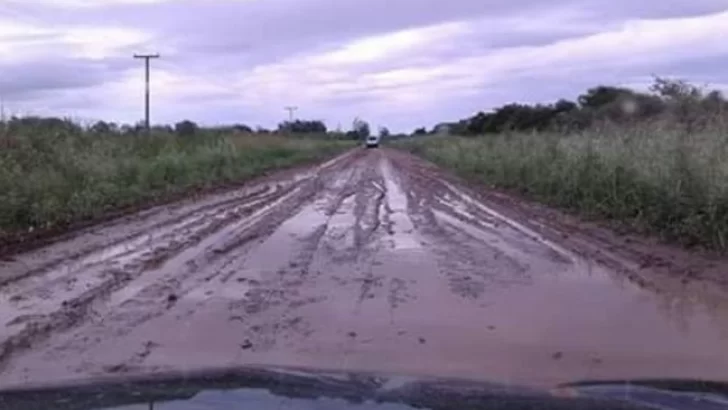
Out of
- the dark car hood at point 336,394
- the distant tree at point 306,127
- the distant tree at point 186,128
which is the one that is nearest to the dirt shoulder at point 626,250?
the dark car hood at point 336,394

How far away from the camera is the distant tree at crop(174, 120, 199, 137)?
4878cm

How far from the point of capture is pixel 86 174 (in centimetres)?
2294

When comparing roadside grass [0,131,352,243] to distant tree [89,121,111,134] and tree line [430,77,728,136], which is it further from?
tree line [430,77,728,136]

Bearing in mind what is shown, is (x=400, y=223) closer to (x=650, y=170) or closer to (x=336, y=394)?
(x=650, y=170)

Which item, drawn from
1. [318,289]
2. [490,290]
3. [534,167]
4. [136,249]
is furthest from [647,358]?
[534,167]

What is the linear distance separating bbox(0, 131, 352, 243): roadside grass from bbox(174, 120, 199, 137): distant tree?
8.79m

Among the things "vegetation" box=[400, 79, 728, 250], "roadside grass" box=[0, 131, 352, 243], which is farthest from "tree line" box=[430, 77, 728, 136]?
"roadside grass" box=[0, 131, 352, 243]

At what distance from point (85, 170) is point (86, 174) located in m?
0.20

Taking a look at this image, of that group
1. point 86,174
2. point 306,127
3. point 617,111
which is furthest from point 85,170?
point 306,127

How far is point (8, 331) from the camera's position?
9.09 metres

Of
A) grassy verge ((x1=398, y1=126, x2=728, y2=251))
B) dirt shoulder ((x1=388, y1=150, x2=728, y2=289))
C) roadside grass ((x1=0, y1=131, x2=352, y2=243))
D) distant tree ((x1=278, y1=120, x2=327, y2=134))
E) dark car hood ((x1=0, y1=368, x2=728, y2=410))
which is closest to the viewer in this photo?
dark car hood ((x1=0, y1=368, x2=728, y2=410))

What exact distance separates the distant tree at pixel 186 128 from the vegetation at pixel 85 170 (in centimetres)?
750

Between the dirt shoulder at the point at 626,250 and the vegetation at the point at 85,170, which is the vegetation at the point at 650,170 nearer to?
the dirt shoulder at the point at 626,250

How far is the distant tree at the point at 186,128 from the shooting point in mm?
48784
